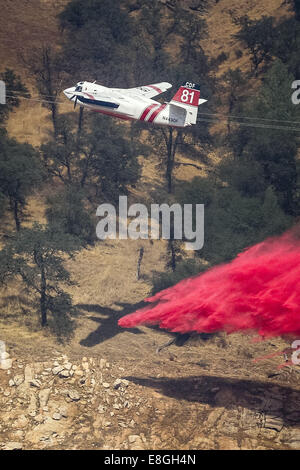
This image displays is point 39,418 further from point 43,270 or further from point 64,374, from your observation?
point 43,270

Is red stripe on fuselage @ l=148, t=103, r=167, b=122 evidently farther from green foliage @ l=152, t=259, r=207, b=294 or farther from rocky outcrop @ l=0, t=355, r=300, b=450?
rocky outcrop @ l=0, t=355, r=300, b=450

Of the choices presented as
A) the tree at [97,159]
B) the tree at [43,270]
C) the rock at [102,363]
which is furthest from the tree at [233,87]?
the rock at [102,363]

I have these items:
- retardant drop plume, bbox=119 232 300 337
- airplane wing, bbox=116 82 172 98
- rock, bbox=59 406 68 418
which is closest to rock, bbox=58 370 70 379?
rock, bbox=59 406 68 418

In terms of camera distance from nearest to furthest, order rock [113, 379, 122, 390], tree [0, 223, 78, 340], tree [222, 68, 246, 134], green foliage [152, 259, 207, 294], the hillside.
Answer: the hillside → rock [113, 379, 122, 390] → tree [0, 223, 78, 340] → green foliage [152, 259, 207, 294] → tree [222, 68, 246, 134]

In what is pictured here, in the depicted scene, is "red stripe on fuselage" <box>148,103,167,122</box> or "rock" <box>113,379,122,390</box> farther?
"red stripe on fuselage" <box>148,103,167,122</box>

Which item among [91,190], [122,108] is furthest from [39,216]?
[122,108]
